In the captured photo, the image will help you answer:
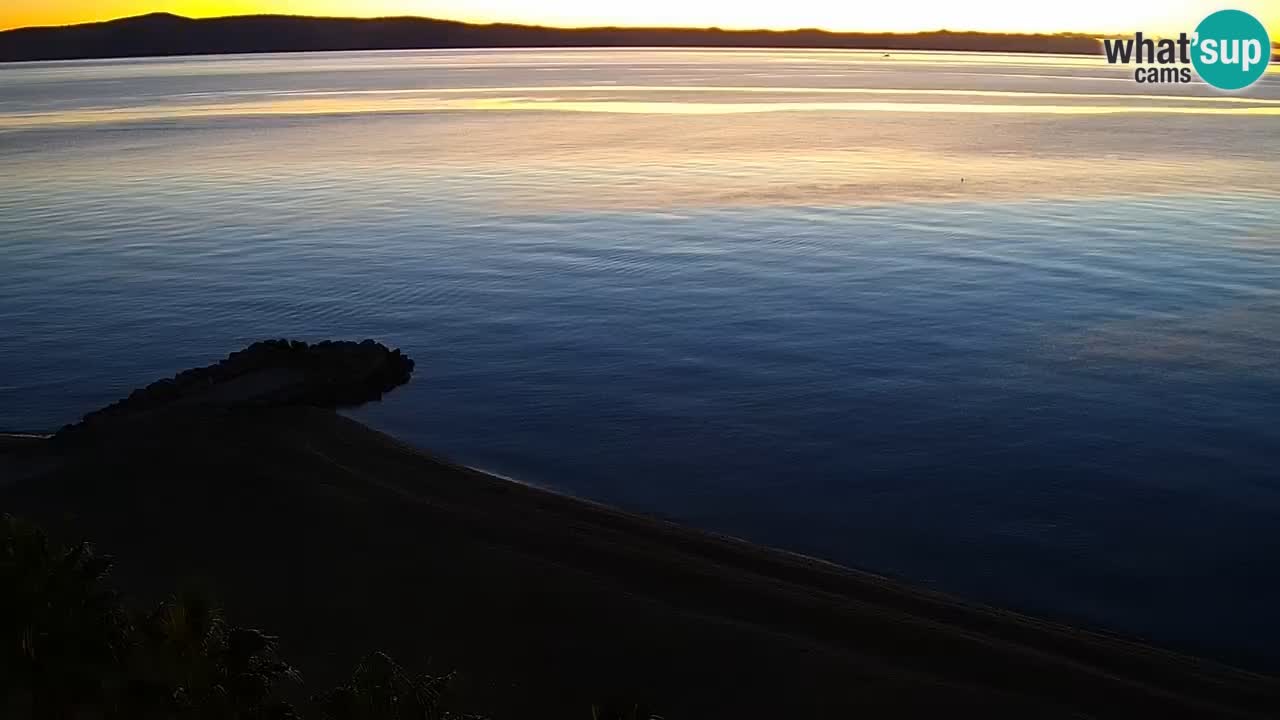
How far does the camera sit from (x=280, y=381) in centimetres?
2884

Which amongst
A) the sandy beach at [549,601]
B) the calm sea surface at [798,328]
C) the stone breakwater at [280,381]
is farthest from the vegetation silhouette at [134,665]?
the stone breakwater at [280,381]

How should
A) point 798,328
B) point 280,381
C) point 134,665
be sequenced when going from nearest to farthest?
1. point 134,665
2. point 280,381
3. point 798,328

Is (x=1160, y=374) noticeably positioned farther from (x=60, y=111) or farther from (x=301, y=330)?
(x=60, y=111)

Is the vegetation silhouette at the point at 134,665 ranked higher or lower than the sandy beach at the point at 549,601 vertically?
Result: higher

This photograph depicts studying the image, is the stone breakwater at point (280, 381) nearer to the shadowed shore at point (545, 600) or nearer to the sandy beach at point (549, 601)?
the shadowed shore at point (545, 600)

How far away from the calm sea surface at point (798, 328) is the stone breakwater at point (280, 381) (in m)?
1.08

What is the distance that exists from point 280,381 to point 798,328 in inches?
658

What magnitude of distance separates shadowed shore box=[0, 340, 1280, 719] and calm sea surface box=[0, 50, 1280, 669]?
199 centimetres

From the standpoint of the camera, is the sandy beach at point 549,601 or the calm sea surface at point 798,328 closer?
Result: the sandy beach at point 549,601

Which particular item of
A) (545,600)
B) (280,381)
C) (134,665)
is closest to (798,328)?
(280,381)

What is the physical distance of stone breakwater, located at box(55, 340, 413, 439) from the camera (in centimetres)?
2734

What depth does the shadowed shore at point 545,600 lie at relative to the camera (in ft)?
49.8

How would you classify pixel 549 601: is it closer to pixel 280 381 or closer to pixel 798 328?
pixel 280 381

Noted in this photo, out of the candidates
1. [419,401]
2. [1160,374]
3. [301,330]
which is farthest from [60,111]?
[1160,374]
